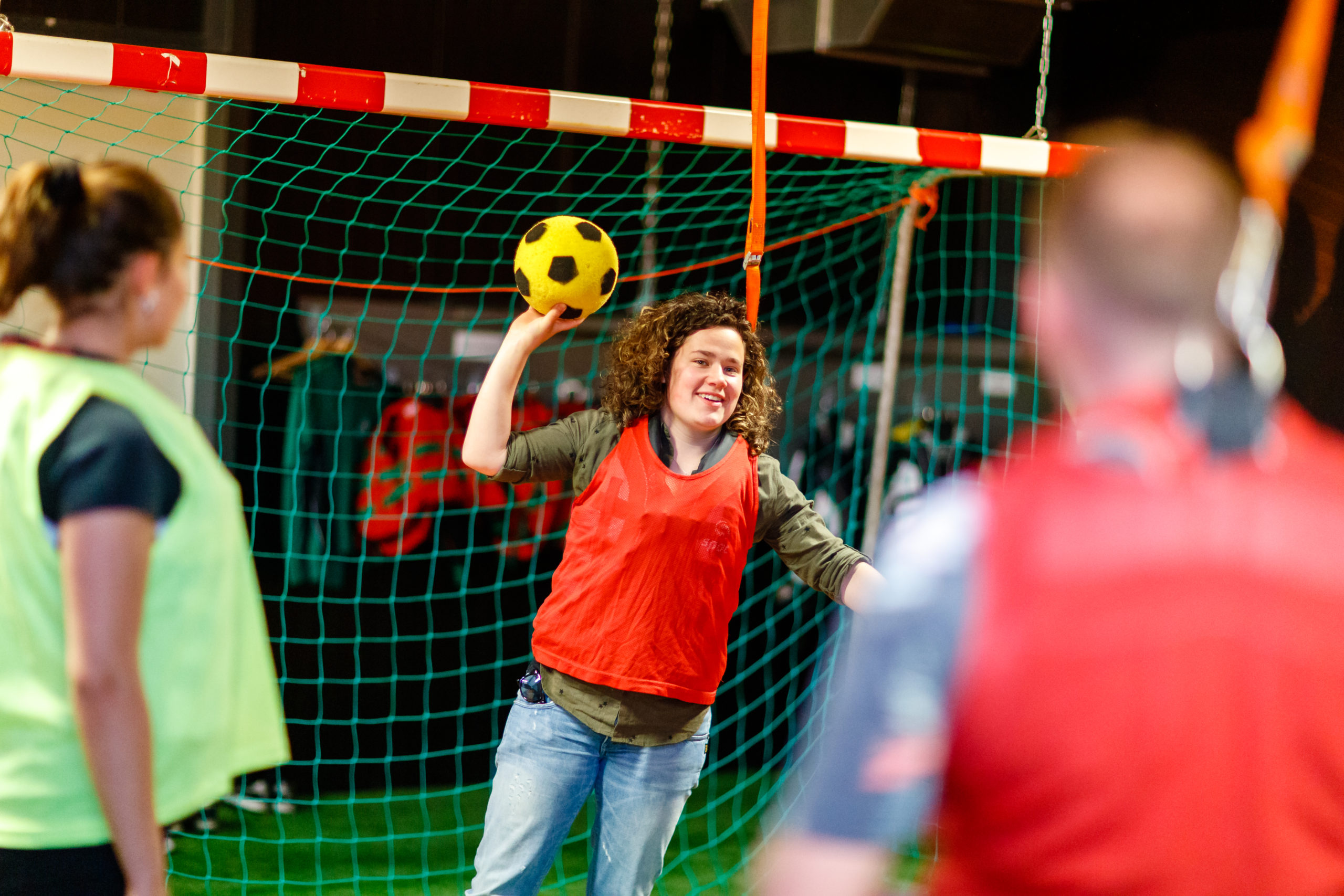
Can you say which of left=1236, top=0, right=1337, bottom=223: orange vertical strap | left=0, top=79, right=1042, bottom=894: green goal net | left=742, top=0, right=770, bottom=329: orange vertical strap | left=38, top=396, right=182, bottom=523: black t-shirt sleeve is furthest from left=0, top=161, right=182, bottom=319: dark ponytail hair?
left=0, top=79, right=1042, bottom=894: green goal net

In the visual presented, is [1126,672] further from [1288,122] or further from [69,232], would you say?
[69,232]

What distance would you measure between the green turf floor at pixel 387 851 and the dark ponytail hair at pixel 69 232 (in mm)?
2575

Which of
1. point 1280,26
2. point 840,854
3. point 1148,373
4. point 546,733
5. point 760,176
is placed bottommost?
point 546,733

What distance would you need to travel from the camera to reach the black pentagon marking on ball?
234 centimetres

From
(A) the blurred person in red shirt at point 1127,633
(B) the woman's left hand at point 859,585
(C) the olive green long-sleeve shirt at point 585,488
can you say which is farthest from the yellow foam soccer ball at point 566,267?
(A) the blurred person in red shirt at point 1127,633

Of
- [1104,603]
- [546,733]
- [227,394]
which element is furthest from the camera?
[227,394]

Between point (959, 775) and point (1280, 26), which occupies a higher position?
point (1280, 26)

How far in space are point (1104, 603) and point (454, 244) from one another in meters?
3.74

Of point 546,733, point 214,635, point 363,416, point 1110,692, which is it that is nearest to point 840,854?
point 1110,692

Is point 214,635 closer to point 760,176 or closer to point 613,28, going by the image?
point 760,176

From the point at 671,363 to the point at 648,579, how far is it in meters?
0.44

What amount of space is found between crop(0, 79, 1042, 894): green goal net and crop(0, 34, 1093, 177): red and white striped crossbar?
19.1 inches

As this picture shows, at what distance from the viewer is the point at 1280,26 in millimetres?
4059

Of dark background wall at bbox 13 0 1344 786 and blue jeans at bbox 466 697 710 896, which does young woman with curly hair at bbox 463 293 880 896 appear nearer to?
blue jeans at bbox 466 697 710 896
